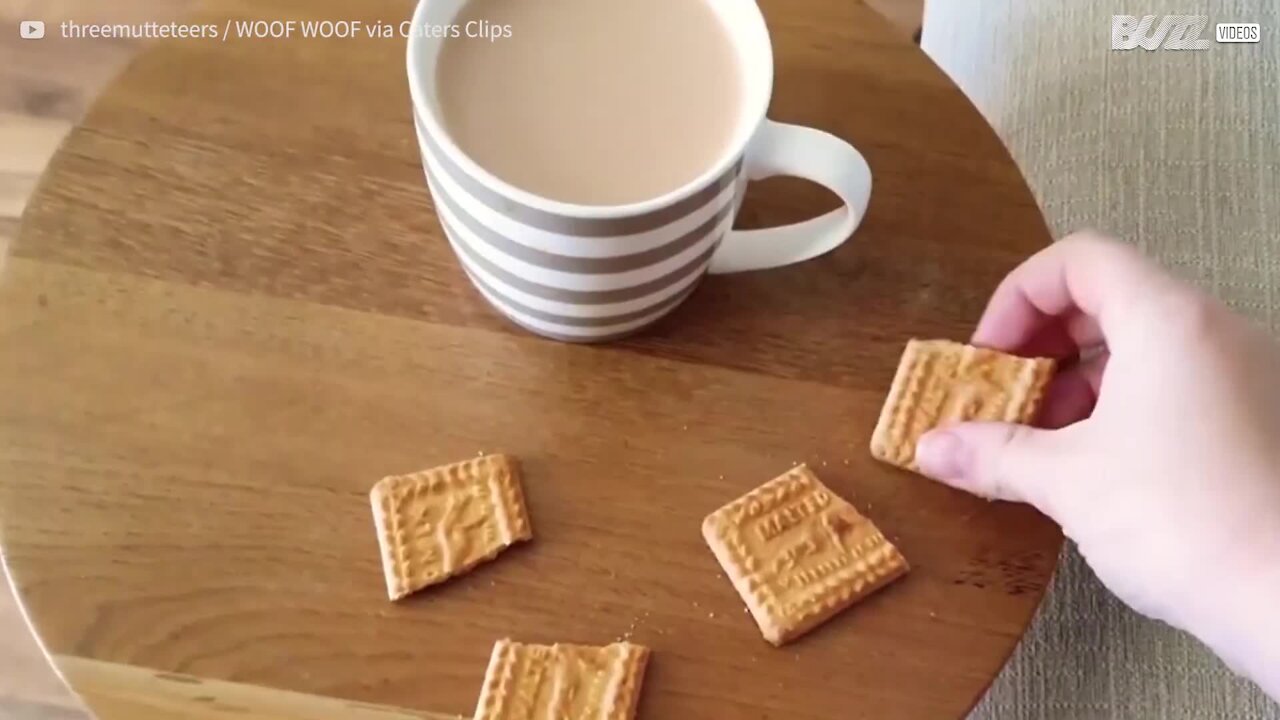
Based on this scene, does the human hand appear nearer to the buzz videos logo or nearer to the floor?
the buzz videos logo

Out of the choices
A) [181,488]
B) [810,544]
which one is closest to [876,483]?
[810,544]

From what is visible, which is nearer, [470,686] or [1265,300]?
[470,686]

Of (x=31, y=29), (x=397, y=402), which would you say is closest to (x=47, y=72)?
(x=31, y=29)

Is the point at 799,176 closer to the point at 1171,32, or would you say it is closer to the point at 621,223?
the point at 621,223

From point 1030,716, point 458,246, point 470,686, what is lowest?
point 1030,716

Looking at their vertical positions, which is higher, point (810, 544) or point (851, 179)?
point (851, 179)

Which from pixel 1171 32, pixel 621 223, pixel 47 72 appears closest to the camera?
pixel 621 223

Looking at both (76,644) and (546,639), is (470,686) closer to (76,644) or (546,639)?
(546,639)
